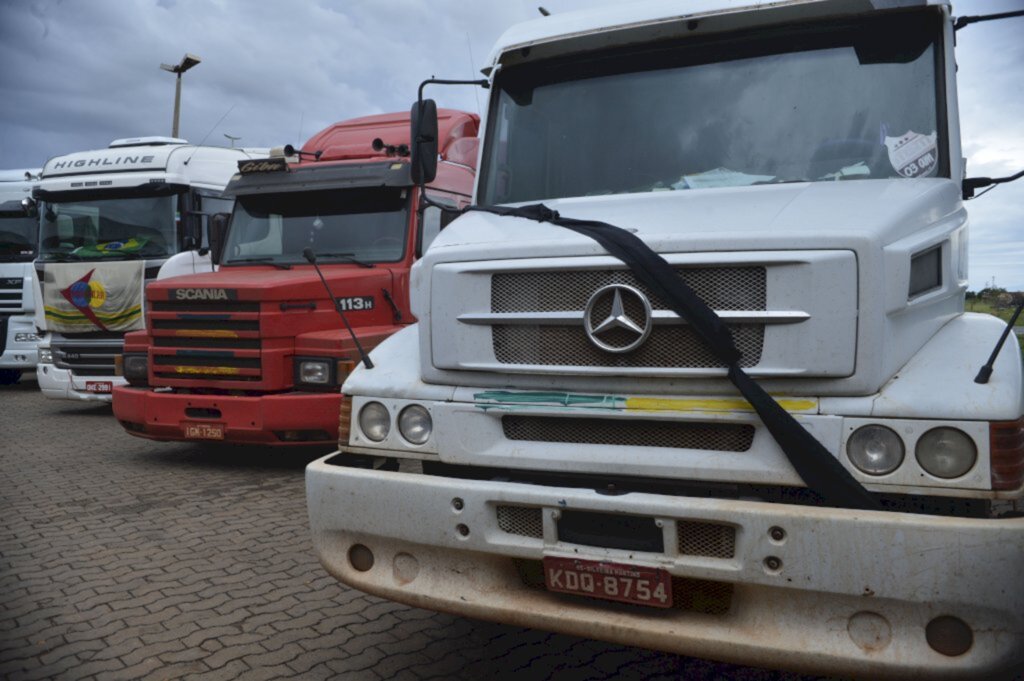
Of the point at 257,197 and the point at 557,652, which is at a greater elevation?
the point at 257,197

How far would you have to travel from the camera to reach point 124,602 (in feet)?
15.4

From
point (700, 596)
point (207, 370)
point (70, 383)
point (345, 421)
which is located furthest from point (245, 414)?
point (700, 596)

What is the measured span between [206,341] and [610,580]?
5.72 m

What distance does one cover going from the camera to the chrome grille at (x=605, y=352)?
3.06 meters

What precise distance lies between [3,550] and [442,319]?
12.6 ft

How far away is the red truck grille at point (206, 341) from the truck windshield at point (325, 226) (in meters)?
0.96

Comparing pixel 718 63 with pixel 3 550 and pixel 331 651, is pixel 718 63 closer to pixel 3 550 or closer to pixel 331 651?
pixel 331 651

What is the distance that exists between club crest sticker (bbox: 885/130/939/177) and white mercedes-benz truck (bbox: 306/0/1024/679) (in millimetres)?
13

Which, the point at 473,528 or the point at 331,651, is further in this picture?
the point at 331,651

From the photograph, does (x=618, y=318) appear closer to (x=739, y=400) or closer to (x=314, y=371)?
(x=739, y=400)

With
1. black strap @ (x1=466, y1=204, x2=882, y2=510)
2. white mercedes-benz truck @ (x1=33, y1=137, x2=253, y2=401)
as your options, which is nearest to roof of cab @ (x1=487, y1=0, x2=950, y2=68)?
black strap @ (x1=466, y1=204, x2=882, y2=510)

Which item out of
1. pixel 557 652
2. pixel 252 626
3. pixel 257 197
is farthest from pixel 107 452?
pixel 557 652

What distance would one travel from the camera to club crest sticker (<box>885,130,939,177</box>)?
3.81 metres

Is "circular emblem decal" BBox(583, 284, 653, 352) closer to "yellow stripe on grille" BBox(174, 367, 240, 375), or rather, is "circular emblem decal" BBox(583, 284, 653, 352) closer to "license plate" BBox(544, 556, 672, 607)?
"license plate" BBox(544, 556, 672, 607)
